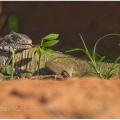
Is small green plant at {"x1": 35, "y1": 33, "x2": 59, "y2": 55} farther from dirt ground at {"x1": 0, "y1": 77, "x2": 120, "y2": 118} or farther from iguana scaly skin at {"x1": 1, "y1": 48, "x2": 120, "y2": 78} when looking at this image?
dirt ground at {"x1": 0, "y1": 77, "x2": 120, "y2": 118}

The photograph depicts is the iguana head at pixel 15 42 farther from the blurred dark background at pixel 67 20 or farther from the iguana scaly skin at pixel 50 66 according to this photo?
the blurred dark background at pixel 67 20

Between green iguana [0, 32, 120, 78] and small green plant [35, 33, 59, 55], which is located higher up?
small green plant [35, 33, 59, 55]

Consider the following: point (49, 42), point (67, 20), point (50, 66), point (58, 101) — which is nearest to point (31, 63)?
point (50, 66)

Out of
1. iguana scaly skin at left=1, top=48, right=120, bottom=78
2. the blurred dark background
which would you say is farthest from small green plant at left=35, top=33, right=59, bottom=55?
the blurred dark background

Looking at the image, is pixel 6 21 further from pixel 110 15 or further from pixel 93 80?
pixel 93 80

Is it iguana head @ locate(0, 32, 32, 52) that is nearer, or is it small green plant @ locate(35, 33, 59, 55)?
small green plant @ locate(35, 33, 59, 55)

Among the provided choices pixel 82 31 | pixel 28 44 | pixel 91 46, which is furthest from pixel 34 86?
pixel 82 31
